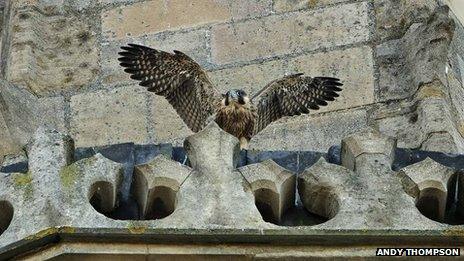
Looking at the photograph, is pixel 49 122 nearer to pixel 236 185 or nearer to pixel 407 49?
pixel 407 49

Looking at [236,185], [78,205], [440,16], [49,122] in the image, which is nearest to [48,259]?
[78,205]

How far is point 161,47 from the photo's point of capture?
14383 mm

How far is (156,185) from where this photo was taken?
398 inches

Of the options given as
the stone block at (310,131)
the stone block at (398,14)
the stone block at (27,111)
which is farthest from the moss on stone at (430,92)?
the stone block at (27,111)

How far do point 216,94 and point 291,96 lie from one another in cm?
53

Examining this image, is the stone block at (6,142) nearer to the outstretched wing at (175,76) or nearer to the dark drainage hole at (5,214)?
the outstretched wing at (175,76)

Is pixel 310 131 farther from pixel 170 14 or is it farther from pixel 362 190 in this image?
pixel 362 190

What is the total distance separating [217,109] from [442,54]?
5.09 ft

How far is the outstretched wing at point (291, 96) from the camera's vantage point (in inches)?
530

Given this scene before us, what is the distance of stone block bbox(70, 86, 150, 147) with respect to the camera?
43.6 feet

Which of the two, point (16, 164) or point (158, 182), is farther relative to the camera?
point (16, 164)

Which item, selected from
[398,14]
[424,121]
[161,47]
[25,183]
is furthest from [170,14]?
[25,183]

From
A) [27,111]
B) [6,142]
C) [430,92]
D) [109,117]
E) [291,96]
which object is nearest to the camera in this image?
[6,142]

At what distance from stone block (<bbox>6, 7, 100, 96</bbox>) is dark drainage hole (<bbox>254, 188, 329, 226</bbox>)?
3965mm
